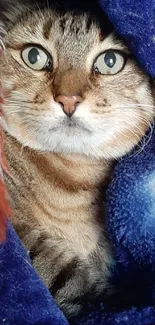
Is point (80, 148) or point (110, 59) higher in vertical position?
point (110, 59)

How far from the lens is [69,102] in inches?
40.4

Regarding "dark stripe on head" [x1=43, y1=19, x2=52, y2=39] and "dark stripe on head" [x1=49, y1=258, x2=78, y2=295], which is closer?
"dark stripe on head" [x1=49, y1=258, x2=78, y2=295]

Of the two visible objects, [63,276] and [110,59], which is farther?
[110,59]

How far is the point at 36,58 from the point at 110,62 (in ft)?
0.45

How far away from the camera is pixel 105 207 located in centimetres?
110

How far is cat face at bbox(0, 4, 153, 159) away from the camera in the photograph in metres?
1.06

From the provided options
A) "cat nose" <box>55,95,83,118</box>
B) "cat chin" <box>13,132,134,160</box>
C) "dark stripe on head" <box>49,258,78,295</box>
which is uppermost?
"cat nose" <box>55,95,83,118</box>

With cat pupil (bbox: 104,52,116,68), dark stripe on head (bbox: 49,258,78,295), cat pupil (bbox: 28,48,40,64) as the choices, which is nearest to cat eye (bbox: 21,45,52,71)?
cat pupil (bbox: 28,48,40,64)

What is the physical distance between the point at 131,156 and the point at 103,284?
0.24m

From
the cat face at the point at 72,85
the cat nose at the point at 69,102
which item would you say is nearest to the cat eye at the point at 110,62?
the cat face at the point at 72,85

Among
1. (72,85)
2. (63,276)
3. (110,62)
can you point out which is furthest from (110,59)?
(63,276)

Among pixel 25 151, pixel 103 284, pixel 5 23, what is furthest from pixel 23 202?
pixel 5 23

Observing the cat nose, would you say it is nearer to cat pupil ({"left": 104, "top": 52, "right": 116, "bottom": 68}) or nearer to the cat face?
the cat face

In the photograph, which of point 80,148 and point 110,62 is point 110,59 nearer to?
point 110,62
